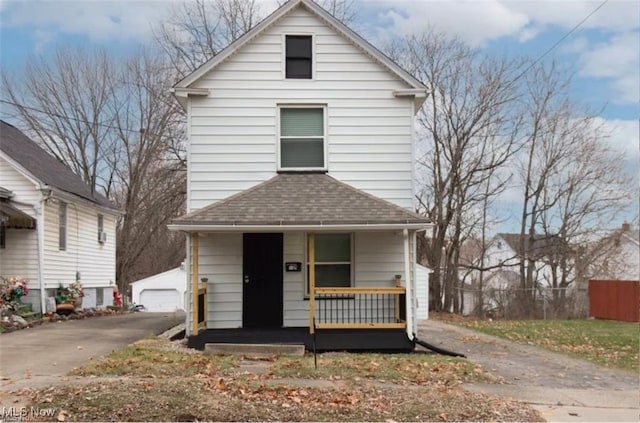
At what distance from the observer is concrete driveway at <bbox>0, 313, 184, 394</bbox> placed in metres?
7.82

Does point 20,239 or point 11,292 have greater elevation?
point 20,239

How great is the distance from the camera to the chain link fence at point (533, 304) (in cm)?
2527

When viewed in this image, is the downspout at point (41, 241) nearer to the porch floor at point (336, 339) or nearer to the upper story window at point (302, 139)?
the porch floor at point (336, 339)

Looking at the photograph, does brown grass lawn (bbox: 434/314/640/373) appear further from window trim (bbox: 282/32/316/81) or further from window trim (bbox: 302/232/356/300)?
window trim (bbox: 282/32/316/81)

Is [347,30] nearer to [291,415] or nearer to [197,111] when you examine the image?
[197,111]

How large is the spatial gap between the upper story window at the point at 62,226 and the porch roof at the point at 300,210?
8.81m

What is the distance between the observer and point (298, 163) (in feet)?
41.8

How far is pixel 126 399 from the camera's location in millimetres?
6172

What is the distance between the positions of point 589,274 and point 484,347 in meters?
19.5

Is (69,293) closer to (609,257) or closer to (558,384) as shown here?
(558,384)

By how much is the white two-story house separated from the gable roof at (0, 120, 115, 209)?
23.4ft

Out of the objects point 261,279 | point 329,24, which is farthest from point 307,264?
point 329,24

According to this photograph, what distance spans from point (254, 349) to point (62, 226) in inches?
440

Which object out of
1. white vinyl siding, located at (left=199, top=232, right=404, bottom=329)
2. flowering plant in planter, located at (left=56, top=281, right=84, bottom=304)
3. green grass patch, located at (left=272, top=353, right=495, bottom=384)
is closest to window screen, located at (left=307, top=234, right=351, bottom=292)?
white vinyl siding, located at (left=199, top=232, right=404, bottom=329)
